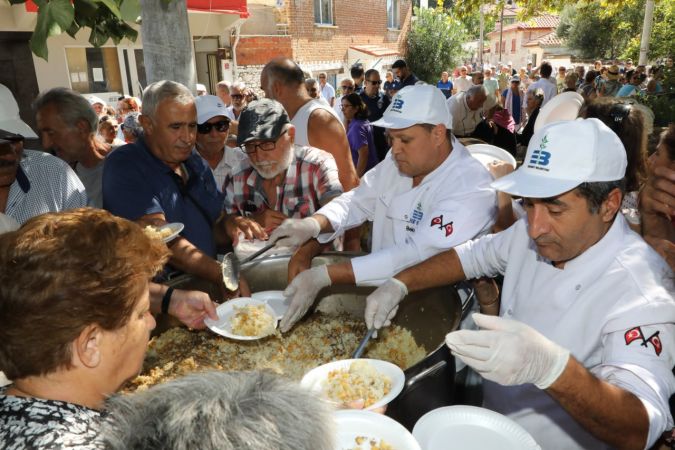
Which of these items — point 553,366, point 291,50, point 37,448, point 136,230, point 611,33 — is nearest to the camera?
point 37,448

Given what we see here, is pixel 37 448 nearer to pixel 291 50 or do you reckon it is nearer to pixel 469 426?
pixel 469 426

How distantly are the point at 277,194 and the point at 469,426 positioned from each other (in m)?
1.98

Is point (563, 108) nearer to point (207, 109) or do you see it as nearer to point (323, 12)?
point (207, 109)

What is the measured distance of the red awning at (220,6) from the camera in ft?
22.8

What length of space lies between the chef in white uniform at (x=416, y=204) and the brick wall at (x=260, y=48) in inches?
373

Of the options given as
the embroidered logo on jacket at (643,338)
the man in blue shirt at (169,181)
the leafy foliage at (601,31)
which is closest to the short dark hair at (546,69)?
the man in blue shirt at (169,181)

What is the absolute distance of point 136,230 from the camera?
1124 millimetres

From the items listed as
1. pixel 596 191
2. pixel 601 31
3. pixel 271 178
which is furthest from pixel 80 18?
pixel 601 31

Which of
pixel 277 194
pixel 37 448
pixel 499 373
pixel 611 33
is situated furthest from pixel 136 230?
pixel 611 33

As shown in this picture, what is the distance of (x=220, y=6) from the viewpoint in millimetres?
7609

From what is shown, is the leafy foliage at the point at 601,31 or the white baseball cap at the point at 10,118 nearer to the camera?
the white baseball cap at the point at 10,118

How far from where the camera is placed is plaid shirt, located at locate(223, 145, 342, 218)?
2932 millimetres

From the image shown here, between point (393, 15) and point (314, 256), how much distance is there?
18.0 meters

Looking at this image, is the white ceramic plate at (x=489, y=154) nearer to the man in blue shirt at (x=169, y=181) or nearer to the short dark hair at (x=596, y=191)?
the short dark hair at (x=596, y=191)
